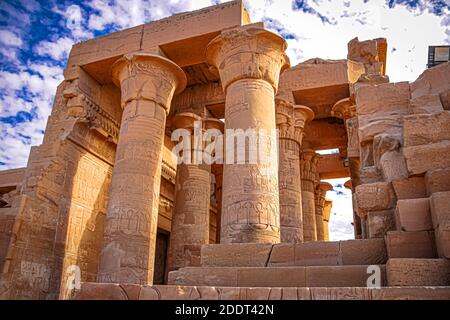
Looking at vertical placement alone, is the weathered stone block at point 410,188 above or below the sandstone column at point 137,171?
below

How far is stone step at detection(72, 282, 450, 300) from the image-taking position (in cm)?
322

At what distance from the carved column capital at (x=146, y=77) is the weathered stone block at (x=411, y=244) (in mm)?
6132

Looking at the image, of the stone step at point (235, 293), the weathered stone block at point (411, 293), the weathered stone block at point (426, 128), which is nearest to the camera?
the weathered stone block at point (411, 293)

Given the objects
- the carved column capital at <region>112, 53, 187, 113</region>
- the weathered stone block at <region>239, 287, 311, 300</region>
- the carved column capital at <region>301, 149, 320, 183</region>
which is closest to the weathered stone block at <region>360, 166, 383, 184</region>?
the weathered stone block at <region>239, 287, 311, 300</region>

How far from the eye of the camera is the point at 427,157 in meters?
4.54

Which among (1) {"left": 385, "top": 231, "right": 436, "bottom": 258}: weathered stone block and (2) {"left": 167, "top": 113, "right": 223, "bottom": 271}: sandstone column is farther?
(2) {"left": 167, "top": 113, "right": 223, "bottom": 271}: sandstone column

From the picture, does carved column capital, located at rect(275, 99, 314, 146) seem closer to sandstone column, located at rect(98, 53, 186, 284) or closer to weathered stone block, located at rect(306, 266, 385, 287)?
sandstone column, located at rect(98, 53, 186, 284)

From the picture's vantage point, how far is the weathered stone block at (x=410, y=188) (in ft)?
14.9

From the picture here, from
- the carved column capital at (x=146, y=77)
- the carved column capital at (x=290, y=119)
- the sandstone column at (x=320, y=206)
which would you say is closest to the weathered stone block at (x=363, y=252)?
the carved column capital at (x=146, y=77)

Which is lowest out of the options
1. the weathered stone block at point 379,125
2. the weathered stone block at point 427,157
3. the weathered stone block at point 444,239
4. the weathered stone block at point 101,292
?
the weathered stone block at point 101,292

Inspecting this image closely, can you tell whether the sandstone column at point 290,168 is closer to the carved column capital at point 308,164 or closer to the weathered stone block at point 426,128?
the carved column capital at point 308,164

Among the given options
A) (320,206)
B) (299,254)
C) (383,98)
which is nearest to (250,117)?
(383,98)

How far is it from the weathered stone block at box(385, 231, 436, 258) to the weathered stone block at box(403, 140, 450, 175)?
2.52 feet
